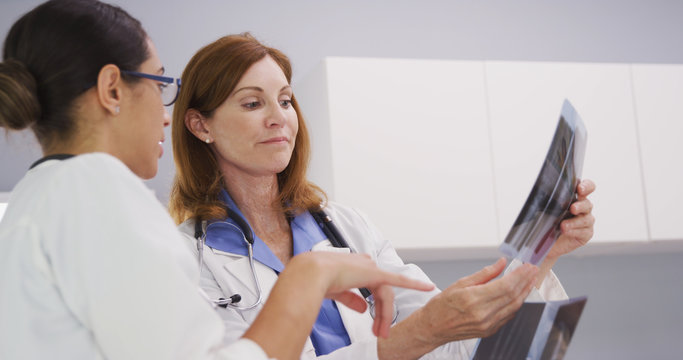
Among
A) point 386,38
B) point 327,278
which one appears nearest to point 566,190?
point 327,278

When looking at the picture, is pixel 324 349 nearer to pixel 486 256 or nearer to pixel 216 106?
pixel 216 106

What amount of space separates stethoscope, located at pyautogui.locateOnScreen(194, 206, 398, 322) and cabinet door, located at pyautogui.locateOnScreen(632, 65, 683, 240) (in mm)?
1845

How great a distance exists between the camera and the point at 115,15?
3.33ft

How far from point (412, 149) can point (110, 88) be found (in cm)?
189

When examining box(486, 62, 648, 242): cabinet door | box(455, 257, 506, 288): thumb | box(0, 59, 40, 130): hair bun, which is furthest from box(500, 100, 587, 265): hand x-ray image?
box(486, 62, 648, 242): cabinet door

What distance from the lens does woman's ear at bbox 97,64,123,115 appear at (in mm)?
954

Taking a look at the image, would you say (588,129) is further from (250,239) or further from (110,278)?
(110,278)

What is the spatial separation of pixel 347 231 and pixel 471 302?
0.60 metres

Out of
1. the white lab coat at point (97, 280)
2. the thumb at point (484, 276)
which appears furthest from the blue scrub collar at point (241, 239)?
the white lab coat at point (97, 280)

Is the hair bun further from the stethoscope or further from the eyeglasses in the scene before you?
the stethoscope

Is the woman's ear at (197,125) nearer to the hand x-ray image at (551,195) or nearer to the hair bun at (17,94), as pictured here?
the hair bun at (17,94)

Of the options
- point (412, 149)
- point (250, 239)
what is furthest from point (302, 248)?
point (412, 149)

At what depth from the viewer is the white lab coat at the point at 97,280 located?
745 millimetres

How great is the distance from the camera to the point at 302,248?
1.62 metres
